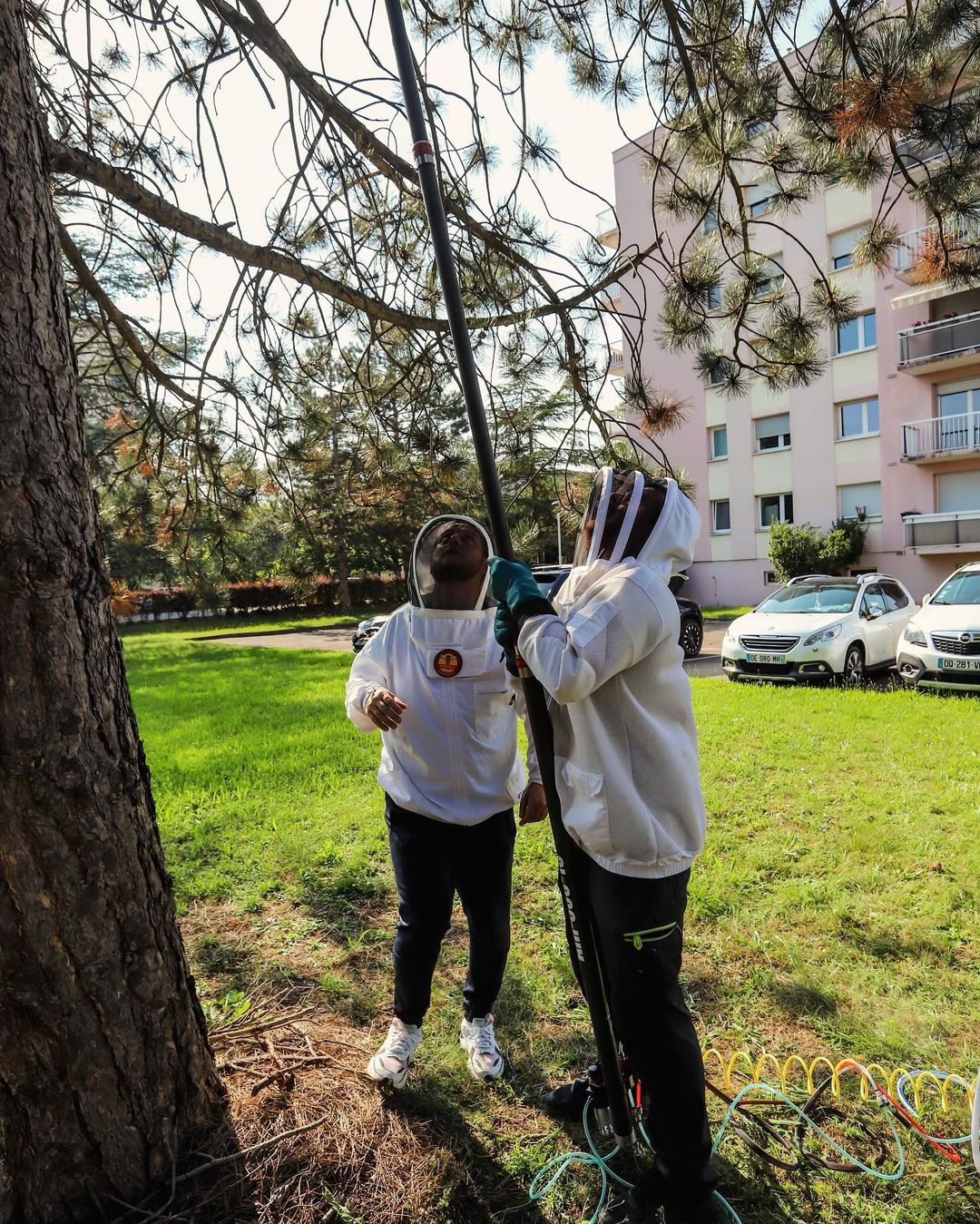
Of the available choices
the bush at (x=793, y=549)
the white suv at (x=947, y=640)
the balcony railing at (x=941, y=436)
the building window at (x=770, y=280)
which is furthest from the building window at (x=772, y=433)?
the building window at (x=770, y=280)

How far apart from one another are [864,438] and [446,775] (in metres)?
20.3

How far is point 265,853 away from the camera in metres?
4.43

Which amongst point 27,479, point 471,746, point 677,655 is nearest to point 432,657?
point 471,746

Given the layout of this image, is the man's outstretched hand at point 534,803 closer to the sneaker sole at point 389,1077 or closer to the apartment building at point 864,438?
the sneaker sole at point 389,1077

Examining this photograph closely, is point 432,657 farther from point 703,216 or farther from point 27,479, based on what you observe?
point 703,216

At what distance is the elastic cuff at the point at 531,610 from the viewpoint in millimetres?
1776

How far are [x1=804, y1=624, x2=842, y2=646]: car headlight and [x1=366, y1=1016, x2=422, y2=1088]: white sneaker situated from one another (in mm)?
7980

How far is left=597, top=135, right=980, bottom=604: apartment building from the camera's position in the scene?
1770cm

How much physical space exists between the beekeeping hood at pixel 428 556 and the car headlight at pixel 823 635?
7815 millimetres

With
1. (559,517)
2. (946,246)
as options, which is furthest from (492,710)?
(946,246)

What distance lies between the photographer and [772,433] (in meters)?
21.2

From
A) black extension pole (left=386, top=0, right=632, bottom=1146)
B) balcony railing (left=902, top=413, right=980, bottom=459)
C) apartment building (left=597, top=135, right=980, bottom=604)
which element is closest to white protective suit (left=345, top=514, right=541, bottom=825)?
black extension pole (left=386, top=0, right=632, bottom=1146)

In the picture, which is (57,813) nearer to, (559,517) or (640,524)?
(640,524)

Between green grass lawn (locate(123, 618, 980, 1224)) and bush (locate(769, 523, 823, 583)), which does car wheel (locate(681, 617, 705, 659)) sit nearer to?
green grass lawn (locate(123, 618, 980, 1224))
